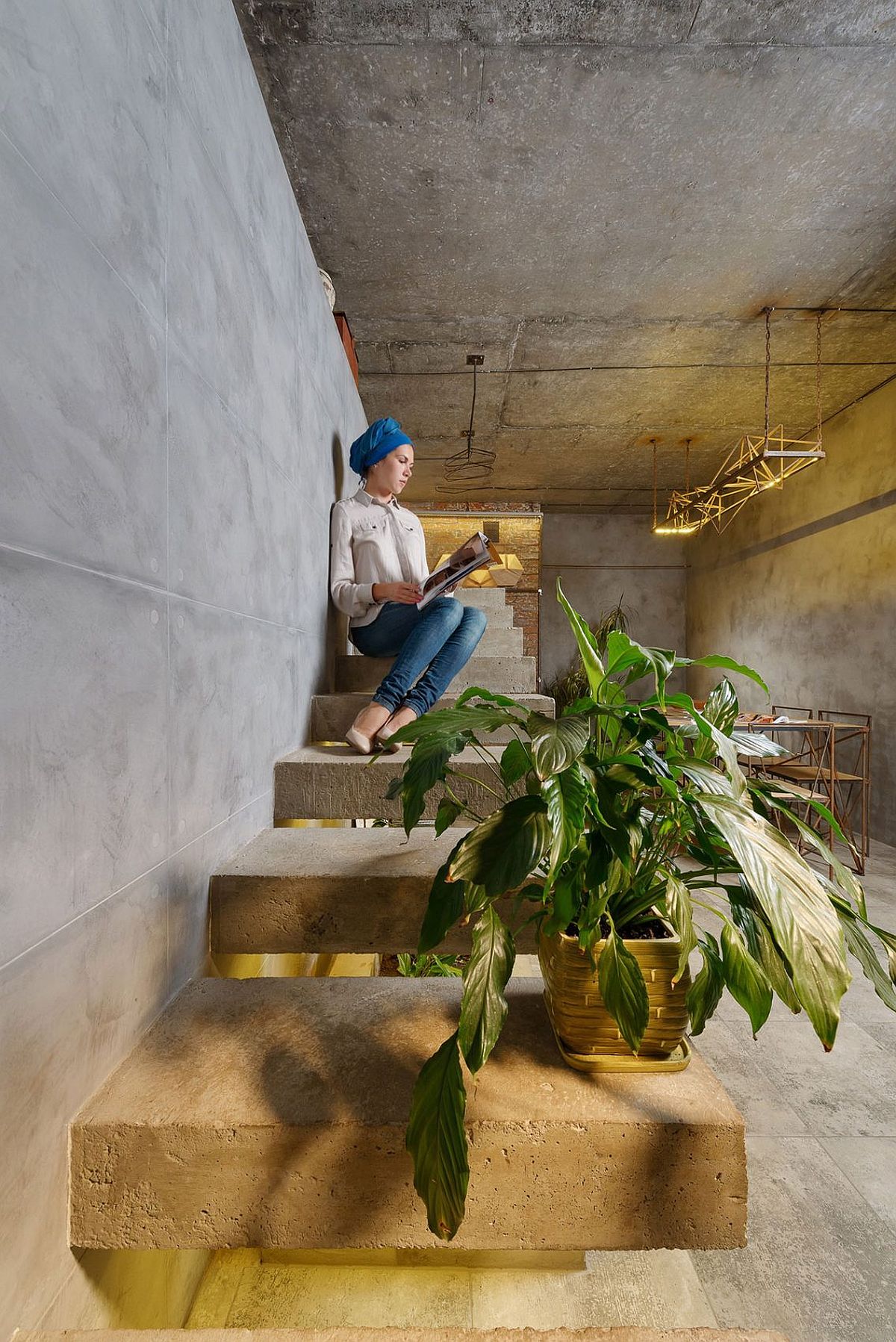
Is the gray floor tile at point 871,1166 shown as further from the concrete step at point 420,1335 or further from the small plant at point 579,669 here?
the small plant at point 579,669

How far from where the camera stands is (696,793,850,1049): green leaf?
67cm

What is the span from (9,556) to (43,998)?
20.0 inches

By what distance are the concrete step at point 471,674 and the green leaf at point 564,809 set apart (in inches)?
71.5

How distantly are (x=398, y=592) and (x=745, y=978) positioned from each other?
1625 millimetres

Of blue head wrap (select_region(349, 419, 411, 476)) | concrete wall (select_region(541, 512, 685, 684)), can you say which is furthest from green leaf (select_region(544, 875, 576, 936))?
concrete wall (select_region(541, 512, 685, 684))

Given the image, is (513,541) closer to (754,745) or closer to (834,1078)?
(834,1078)

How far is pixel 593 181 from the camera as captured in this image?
2.68 m

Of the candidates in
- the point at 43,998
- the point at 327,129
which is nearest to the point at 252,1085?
the point at 43,998

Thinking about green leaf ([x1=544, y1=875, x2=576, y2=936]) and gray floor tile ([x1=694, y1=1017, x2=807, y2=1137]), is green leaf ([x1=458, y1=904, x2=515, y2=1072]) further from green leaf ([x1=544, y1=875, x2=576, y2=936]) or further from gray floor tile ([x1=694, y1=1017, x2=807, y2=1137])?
gray floor tile ([x1=694, y1=1017, x2=807, y2=1137])

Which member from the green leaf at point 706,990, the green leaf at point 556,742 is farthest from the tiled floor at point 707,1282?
the green leaf at point 556,742

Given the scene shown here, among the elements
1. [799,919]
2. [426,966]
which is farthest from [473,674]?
[799,919]

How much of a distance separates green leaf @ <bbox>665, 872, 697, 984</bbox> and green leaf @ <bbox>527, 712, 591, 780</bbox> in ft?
0.76

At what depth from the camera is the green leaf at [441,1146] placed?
711 mm

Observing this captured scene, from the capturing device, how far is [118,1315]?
0.91 m
